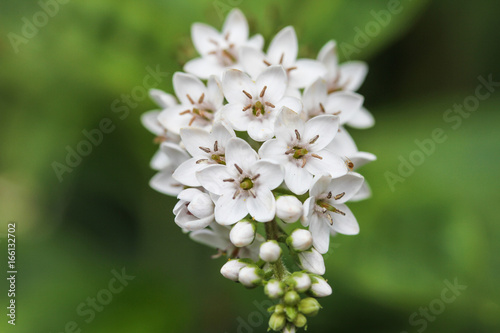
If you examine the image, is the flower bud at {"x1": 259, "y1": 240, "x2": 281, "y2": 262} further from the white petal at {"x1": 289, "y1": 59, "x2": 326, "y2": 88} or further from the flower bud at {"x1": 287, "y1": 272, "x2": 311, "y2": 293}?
the white petal at {"x1": 289, "y1": 59, "x2": 326, "y2": 88}

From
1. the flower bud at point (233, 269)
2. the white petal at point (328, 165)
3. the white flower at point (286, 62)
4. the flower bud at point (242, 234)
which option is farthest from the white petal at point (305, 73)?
the flower bud at point (233, 269)

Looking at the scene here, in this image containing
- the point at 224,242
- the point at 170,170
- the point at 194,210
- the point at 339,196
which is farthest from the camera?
the point at 170,170

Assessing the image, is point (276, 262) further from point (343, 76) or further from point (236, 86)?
point (343, 76)

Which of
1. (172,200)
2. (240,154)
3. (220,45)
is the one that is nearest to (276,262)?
(240,154)

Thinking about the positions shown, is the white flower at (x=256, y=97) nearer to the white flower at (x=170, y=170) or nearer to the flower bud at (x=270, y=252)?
the white flower at (x=170, y=170)

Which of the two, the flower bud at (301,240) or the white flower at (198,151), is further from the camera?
the white flower at (198,151)


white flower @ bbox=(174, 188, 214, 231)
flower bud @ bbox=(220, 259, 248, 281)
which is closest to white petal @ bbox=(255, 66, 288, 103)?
white flower @ bbox=(174, 188, 214, 231)

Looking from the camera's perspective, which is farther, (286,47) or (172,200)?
(172,200)
